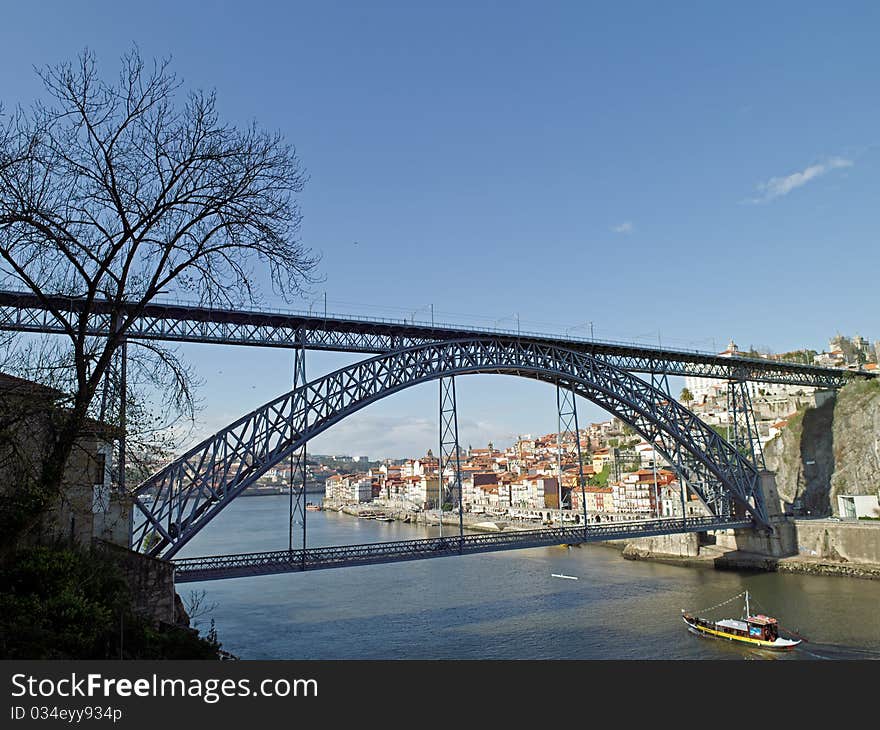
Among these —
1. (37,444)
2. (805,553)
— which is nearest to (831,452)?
(805,553)

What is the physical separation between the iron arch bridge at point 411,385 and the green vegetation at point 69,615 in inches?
248

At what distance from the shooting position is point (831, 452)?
1356 inches

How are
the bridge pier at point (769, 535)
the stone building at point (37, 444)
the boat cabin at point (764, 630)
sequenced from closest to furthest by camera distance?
the stone building at point (37, 444), the boat cabin at point (764, 630), the bridge pier at point (769, 535)

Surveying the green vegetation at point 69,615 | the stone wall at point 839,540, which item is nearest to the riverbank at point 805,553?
the stone wall at point 839,540

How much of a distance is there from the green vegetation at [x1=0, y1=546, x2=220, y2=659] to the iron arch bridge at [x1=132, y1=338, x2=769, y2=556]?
20.7 feet

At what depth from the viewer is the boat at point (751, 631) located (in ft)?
52.3

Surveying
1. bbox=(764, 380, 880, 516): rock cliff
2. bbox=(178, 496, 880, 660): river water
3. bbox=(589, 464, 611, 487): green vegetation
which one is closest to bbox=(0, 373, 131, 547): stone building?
bbox=(178, 496, 880, 660): river water

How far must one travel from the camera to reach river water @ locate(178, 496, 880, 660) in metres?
15.8

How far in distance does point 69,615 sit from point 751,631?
A: 16.1 meters

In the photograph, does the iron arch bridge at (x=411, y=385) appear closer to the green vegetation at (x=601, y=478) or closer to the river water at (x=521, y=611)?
the river water at (x=521, y=611)

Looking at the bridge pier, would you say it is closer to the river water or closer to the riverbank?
the riverbank
